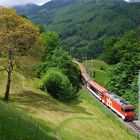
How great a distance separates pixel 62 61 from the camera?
289 feet

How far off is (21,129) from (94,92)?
229ft

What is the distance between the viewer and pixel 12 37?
172 feet

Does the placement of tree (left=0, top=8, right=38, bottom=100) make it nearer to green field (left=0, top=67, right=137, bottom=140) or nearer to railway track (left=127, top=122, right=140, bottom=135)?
green field (left=0, top=67, right=137, bottom=140)

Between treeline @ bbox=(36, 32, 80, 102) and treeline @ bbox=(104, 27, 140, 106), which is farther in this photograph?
treeline @ bbox=(104, 27, 140, 106)

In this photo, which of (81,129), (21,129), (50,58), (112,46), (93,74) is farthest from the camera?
(112,46)

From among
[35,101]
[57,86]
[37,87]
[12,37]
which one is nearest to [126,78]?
[57,86]

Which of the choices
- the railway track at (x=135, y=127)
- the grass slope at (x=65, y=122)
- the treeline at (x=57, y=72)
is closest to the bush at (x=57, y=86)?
the treeline at (x=57, y=72)

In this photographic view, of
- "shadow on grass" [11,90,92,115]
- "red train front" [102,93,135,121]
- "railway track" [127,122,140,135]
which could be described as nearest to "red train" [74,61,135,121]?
"red train front" [102,93,135,121]

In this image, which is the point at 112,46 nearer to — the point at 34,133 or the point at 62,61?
the point at 62,61

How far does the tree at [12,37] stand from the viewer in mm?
52219

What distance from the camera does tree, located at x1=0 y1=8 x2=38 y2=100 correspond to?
52.2 m

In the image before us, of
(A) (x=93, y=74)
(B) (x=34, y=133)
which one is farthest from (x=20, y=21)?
(A) (x=93, y=74)

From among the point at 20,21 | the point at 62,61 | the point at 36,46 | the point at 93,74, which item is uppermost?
the point at 20,21

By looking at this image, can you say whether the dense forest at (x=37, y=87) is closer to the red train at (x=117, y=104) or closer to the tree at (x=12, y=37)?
the tree at (x=12, y=37)
